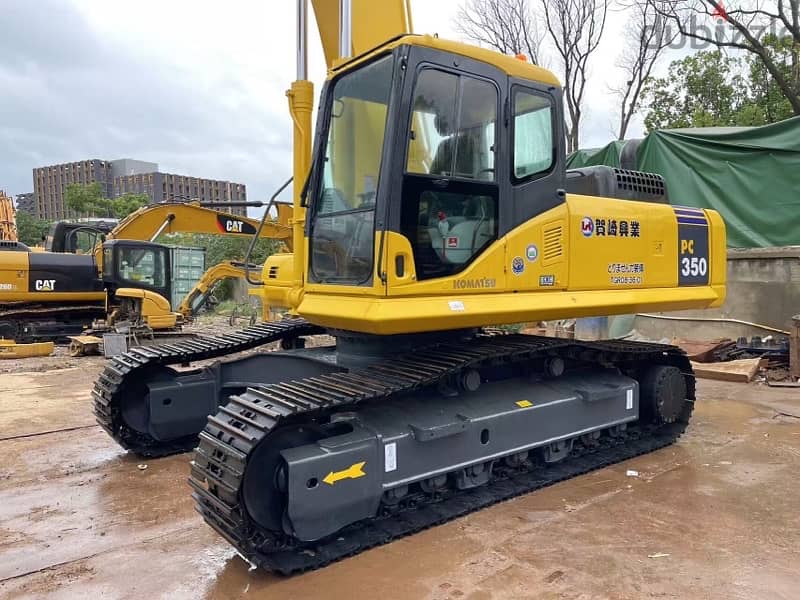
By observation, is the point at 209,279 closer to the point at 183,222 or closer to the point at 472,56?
the point at 183,222

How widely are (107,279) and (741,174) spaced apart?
39.8ft

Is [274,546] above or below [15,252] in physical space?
below

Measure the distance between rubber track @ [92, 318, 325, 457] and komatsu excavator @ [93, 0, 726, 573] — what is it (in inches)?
0.7

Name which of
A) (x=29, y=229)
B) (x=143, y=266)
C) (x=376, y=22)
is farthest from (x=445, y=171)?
(x=29, y=229)

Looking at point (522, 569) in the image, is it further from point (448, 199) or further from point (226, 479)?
point (448, 199)

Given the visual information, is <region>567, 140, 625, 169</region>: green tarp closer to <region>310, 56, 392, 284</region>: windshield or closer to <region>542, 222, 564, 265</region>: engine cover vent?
<region>542, 222, 564, 265</region>: engine cover vent

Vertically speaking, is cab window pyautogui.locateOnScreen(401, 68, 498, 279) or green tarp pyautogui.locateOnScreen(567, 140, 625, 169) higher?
A: green tarp pyautogui.locateOnScreen(567, 140, 625, 169)

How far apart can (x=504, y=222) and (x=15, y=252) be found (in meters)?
12.1

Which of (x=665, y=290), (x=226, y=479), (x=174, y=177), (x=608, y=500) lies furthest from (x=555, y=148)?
(x=174, y=177)

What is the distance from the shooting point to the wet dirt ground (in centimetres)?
314

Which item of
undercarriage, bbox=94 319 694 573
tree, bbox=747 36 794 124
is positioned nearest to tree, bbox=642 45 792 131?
tree, bbox=747 36 794 124

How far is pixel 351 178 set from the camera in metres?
4.02

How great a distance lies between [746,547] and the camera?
140 inches

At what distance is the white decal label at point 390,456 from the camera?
3641 mm
